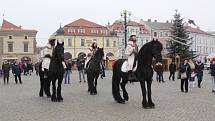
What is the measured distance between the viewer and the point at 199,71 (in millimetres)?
24375

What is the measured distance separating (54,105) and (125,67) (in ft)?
9.09

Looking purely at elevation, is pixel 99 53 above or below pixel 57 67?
above

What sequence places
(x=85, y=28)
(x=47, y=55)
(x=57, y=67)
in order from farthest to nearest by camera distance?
(x=85, y=28) < (x=47, y=55) < (x=57, y=67)

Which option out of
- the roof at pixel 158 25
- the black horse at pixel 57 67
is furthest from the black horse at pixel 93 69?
the roof at pixel 158 25

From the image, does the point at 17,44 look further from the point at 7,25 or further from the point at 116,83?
the point at 116,83

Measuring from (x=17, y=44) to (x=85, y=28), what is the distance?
62.9ft

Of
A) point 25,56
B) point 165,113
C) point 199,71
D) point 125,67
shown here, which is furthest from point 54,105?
point 25,56

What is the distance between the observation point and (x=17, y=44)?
345ft

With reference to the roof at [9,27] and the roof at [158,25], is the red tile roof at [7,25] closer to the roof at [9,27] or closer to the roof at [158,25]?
the roof at [9,27]

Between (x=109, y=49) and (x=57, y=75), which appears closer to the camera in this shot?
(x=57, y=75)

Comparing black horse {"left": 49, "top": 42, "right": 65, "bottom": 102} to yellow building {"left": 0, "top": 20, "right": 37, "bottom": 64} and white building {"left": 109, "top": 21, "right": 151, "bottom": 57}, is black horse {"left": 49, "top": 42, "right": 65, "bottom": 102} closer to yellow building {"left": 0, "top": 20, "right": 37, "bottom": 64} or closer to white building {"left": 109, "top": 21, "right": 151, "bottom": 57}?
yellow building {"left": 0, "top": 20, "right": 37, "bottom": 64}

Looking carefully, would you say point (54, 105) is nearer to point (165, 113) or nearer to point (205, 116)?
point (165, 113)

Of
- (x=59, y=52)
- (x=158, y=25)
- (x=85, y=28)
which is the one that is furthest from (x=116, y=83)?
(x=158, y=25)

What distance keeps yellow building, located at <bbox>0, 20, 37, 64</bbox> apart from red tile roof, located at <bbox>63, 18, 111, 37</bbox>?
30.5 ft
